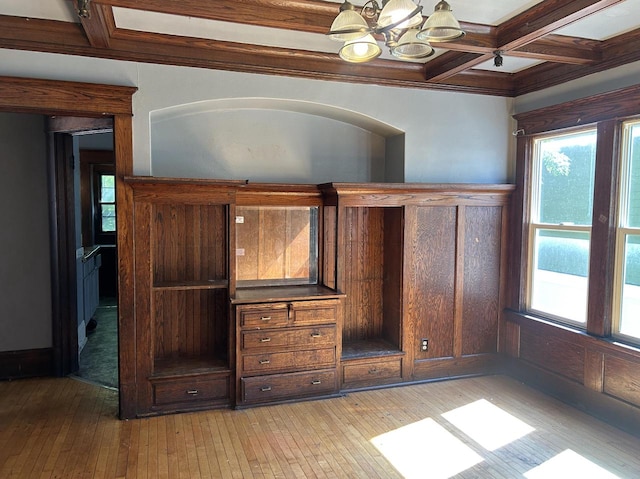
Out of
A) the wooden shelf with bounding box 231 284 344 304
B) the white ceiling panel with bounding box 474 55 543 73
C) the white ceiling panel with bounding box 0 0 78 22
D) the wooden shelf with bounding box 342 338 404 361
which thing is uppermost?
the white ceiling panel with bounding box 474 55 543 73

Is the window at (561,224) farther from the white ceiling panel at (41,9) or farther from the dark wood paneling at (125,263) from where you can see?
the white ceiling panel at (41,9)

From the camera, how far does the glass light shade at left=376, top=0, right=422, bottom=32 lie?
1.99 meters

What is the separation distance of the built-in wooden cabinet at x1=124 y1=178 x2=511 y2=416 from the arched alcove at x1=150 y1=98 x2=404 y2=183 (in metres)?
0.33

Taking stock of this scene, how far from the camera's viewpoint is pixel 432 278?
441cm

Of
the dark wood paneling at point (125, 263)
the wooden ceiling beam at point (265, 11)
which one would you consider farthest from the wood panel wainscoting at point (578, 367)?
the dark wood paneling at point (125, 263)

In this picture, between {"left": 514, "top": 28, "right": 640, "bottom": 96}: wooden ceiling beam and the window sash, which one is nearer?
{"left": 514, "top": 28, "right": 640, "bottom": 96}: wooden ceiling beam

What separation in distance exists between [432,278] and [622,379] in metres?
1.65

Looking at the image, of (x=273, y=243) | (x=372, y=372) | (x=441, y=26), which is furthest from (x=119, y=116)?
(x=372, y=372)

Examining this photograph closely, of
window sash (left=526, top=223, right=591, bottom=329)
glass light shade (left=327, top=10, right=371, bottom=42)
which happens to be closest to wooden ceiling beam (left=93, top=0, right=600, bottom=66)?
glass light shade (left=327, top=10, right=371, bottom=42)

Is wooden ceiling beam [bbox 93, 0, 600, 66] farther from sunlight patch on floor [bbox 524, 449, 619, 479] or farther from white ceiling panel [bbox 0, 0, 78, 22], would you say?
sunlight patch on floor [bbox 524, 449, 619, 479]

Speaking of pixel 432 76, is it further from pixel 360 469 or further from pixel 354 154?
pixel 360 469

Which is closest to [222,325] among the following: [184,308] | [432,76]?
[184,308]

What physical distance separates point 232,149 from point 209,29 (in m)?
1.08

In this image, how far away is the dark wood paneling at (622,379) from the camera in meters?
3.46
